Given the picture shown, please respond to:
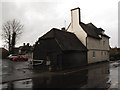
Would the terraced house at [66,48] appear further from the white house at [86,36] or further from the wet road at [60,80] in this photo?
the wet road at [60,80]

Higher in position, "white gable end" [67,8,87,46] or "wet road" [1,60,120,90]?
"white gable end" [67,8,87,46]

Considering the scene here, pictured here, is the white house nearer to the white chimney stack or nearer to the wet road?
the white chimney stack

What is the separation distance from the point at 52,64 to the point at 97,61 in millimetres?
14075

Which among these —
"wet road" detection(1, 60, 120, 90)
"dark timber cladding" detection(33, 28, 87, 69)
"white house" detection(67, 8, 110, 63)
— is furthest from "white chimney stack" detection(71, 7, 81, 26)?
"wet road" detection(1, 60, 120, 90)

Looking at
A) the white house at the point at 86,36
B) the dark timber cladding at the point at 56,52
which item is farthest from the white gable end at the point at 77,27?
the dark timber cladding at the point at 56,52

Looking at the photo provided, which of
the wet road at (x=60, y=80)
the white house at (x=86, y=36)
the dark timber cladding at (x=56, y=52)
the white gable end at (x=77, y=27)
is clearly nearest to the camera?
the wet road at (x=60, y=80)

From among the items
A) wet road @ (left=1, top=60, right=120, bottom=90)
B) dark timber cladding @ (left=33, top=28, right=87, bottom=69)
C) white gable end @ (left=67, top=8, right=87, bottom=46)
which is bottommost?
wet road @ (left=1, top=60, right=120, bottom=90)

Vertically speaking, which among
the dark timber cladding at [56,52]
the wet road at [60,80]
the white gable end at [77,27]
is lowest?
the wet road at [60,80]

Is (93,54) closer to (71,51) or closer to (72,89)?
(71,51)

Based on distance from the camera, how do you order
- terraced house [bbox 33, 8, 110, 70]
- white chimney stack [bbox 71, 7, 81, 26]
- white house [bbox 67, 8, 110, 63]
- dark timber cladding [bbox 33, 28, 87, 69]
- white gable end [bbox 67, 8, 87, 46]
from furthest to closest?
white chimney stack [bbox 71, 7, 81, 26] < white gable end [bbox 67, 8, 87, 46] < white house [bbox 67, 8, 110, 63] < terraced house [bbox 33, 8, 110, 70] < dark timber cladding [bbox 33, 28, 87, 69]

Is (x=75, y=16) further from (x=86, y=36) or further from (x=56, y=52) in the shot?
(x=56, y=52)

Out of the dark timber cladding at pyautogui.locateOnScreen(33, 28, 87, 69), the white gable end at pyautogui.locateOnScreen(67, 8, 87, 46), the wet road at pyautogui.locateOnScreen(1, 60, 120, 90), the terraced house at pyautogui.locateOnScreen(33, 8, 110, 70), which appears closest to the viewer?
the wet road at pyautogui.locateOnScreen(1, 60, 120, 90)

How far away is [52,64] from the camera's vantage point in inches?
631

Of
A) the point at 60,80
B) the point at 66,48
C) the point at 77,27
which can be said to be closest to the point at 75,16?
the point at 77,27
